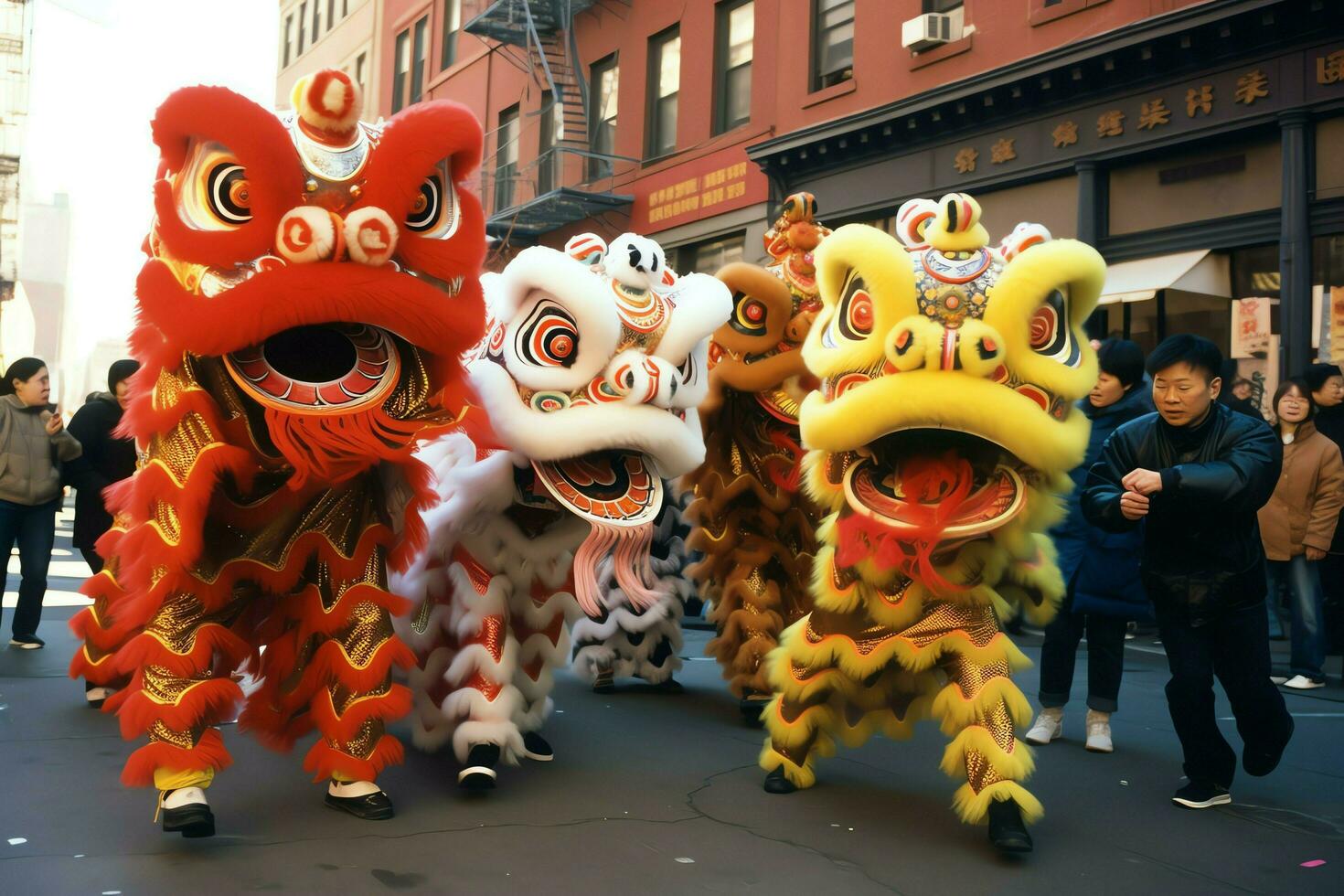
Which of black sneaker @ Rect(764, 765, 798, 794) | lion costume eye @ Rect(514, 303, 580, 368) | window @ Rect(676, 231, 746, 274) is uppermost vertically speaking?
window @ Rect(676, 231, 746, 274)

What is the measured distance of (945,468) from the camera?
480 centimetres

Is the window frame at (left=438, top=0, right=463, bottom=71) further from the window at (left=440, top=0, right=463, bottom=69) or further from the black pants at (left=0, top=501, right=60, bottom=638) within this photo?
the black pants at (left=0, top=501, right=60, bottom=638)

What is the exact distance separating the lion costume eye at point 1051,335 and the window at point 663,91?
15.6 metres

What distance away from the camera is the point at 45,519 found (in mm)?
8531

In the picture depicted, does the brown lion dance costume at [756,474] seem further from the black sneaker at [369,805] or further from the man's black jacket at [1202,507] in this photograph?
the black sneaker at [369,805]

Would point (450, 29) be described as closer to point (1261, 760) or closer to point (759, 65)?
point (759, 65)

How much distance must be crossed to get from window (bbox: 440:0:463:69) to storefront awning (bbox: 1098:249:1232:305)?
1735 centimetres

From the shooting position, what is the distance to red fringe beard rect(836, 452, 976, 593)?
4711 millimetres

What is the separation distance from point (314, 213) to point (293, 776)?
247 centimetres

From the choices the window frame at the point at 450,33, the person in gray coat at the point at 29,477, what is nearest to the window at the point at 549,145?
the window frame at the point at 450,33

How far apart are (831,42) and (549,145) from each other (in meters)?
7.07

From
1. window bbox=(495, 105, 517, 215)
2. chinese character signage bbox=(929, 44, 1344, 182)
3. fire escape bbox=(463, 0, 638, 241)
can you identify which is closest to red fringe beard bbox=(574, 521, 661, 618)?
chinese character signage bbox=(929, 44, 1344, 182)

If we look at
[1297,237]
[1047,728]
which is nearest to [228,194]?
[1047,728]

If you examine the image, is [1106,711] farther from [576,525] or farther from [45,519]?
[45,519]
